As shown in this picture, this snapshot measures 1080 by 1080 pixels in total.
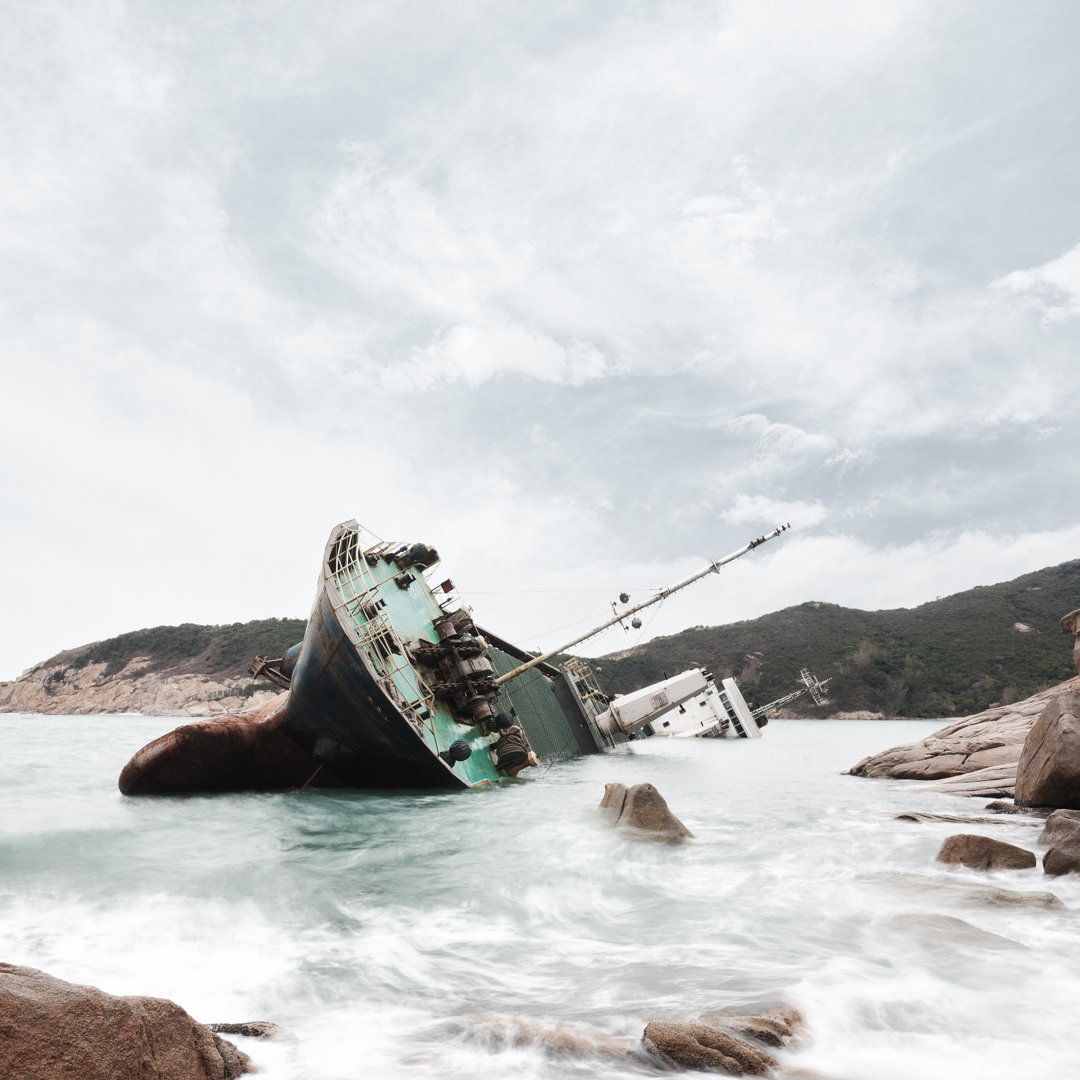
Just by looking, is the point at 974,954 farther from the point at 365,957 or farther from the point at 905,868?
the point at 365,957

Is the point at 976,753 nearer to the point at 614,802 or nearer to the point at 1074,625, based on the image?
the point at 1074,625

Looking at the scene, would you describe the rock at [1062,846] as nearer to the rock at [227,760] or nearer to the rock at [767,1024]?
the rock at [767,1024]

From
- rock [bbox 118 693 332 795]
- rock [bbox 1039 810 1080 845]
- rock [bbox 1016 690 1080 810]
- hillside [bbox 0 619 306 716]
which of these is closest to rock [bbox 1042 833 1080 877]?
rock [bbox 1039 810 1080 845]

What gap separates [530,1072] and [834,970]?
110 inches

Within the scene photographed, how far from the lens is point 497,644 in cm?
3088

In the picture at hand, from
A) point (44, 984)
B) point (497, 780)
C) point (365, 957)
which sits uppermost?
point (44, 984)

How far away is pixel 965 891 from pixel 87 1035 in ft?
24.9

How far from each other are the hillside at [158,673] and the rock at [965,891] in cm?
8075

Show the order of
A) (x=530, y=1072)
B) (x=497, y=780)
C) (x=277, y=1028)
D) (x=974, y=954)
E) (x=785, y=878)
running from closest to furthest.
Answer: (x=530, y=1072) < (x=277, y=1028) < (x=974, y=954) < (x=785, y=878) < (x=497, y=780)

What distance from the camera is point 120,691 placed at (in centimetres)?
9506

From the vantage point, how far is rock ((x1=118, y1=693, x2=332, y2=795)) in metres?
15.4

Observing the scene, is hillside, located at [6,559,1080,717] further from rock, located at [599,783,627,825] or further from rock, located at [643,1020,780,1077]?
rock, located at [643,1020,780,1077]

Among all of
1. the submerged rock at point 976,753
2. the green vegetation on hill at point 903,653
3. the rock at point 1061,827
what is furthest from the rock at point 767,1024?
the green vegetation on hill at point 903,653

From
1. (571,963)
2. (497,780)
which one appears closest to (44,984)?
(571,963)
